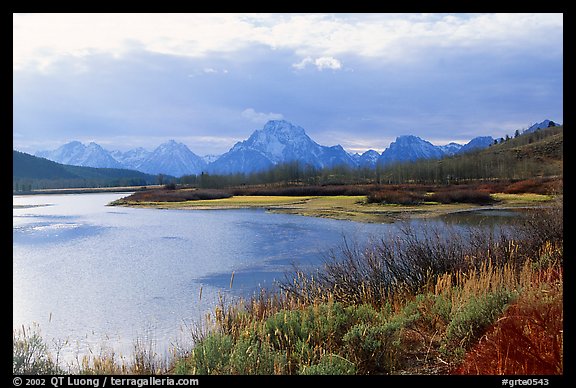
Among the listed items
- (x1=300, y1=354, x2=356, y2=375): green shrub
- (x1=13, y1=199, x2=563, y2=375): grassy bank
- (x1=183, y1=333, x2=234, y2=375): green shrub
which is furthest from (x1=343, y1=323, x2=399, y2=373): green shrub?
(x1=183, y1=333, x2=234, y2=375): green shrub

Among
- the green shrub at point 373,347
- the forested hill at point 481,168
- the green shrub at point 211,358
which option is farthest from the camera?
the forested hill at point 481,168

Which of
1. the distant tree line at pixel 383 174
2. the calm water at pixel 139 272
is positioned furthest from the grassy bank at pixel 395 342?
the distant tree line at pixel 383 174

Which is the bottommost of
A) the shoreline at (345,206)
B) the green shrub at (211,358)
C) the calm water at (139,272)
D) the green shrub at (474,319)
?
the calm water at (139,272)

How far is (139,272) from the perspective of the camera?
11102 millimetres

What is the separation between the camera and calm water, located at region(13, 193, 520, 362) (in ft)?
23.1

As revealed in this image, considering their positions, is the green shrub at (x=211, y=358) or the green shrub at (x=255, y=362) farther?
the green shrub at (x=211, y=358)

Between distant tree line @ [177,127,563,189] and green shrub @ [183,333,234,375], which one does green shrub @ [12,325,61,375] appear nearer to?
green shrub @ [183,333,234,375]

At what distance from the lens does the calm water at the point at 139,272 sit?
704cm

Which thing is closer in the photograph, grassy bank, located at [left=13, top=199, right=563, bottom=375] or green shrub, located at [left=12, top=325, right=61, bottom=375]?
grassy bank, located at [left=13, top=199, right=563, bottom=375]

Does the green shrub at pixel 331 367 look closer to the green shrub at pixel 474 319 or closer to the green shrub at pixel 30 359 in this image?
the green shrub at pixel 474 319

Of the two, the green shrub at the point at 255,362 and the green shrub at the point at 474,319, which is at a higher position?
the green shrub at the point at 474,319

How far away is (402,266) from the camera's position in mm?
8109
